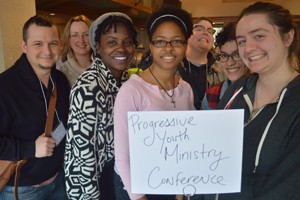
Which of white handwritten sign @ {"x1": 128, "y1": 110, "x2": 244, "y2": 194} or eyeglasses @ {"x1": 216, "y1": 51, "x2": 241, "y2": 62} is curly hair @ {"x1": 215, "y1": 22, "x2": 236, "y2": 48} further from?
white handwritten sign @ {"x1": 128, "y1": 110, "x2": 244, "y2": 194}

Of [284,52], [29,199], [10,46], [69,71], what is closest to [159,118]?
[284,52]

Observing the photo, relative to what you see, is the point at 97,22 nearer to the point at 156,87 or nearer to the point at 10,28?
the point at 156,87

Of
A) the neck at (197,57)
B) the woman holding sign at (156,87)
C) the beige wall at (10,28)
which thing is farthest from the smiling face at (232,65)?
the beige wall at (10,28)

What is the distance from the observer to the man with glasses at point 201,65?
79.6 inches

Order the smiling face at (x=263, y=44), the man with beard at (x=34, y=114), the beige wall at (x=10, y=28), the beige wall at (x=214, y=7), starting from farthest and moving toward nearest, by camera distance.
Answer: the beige wall at (x=214, y=7)
the beige wall at (x=10, y=28)
the man with beard at (x=34, y=114)
the smiling face at (x=263, y=44)

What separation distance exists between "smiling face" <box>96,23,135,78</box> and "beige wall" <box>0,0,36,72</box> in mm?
1037

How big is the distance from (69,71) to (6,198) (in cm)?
92

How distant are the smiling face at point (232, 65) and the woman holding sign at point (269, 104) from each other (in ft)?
1.16

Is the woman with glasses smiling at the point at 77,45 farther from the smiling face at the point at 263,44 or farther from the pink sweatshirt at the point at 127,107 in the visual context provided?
the smiling face at the point at 263,44

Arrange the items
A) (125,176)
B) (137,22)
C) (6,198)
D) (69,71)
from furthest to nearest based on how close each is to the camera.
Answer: (137,22), (69,71), (6,198), (125,176)

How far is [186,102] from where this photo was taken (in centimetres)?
117

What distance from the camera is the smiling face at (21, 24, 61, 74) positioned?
4.31ft

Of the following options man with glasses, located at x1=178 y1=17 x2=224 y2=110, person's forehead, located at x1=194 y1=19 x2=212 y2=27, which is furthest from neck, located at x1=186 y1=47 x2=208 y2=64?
person's forehead, located at x1=194 y1=19 x2=212 y2=27

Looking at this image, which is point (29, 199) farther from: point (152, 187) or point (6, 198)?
point (152, 187)
